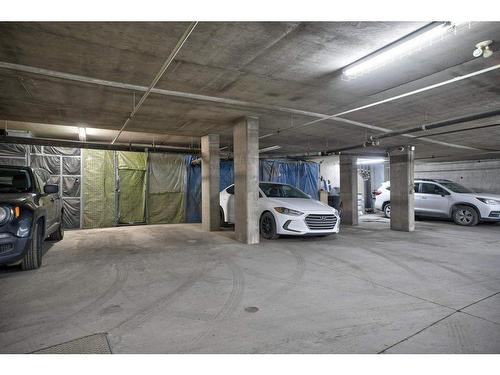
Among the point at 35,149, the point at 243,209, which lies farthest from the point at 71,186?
the point at 243,209

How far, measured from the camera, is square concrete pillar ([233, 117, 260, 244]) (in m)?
6.33

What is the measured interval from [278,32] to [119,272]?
3.73 m

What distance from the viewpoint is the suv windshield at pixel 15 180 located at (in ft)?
14.2

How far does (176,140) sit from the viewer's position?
421 inches

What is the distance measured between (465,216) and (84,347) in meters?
11.5

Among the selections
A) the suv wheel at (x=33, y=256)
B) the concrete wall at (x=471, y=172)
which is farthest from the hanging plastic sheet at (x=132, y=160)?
the concrete wall at (x=471, y=172)

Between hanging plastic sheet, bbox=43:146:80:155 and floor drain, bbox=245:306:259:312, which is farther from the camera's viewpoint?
hanging plastic sheet, bbox=43:146:80:155

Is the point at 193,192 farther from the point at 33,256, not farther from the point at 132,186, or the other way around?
the point at 33,256

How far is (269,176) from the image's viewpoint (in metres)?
12.9

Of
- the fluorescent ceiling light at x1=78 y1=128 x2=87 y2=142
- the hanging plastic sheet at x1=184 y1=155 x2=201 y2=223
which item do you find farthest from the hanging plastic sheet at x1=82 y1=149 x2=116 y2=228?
the hanging plastic sheet at x1=184 y1=155 x2=201 y2=223

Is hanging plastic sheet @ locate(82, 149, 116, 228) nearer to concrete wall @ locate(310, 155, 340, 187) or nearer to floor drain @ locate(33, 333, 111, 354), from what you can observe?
floor drain @ locate(33, 333, 111, 354)

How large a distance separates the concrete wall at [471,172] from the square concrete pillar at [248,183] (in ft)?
43.5

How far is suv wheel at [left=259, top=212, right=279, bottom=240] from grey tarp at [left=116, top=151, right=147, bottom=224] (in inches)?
201
